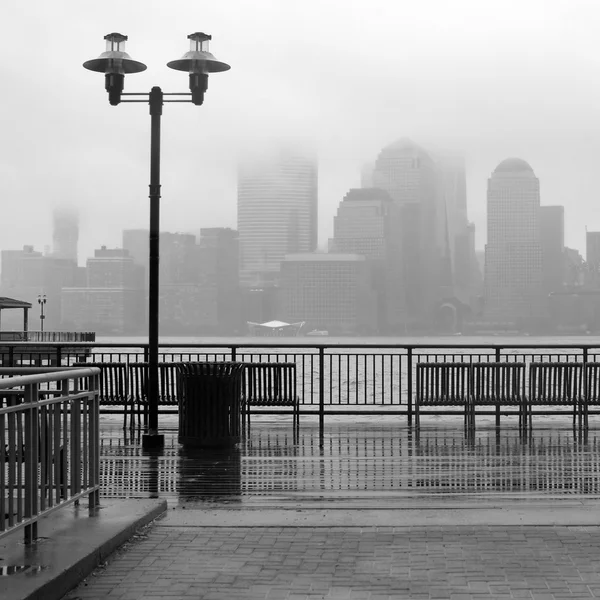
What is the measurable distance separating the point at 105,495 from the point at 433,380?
23.5 feet

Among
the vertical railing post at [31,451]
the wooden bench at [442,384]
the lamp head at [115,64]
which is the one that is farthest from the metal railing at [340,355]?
the vertical railing post at [31,451]

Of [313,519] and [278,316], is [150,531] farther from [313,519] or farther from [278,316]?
[278,316]

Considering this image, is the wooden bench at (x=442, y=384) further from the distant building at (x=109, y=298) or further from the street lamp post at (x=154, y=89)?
the distant building at (x=109, y=298)

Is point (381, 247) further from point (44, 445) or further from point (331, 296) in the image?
point (44, 445)

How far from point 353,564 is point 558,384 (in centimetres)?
951

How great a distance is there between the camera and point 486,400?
568 inches

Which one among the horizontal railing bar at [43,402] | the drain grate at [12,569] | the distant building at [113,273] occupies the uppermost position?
the distant building at [113,273]

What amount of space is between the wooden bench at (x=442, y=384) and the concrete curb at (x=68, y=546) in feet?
24.9

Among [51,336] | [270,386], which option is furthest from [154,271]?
[51,336]

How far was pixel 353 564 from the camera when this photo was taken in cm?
596

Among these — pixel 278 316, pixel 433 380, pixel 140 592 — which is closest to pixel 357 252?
pixel 278 316

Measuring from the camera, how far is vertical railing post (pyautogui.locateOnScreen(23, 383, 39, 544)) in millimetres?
5656

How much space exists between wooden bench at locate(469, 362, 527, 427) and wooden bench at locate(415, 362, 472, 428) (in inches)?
7.0

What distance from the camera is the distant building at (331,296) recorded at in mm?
156250
